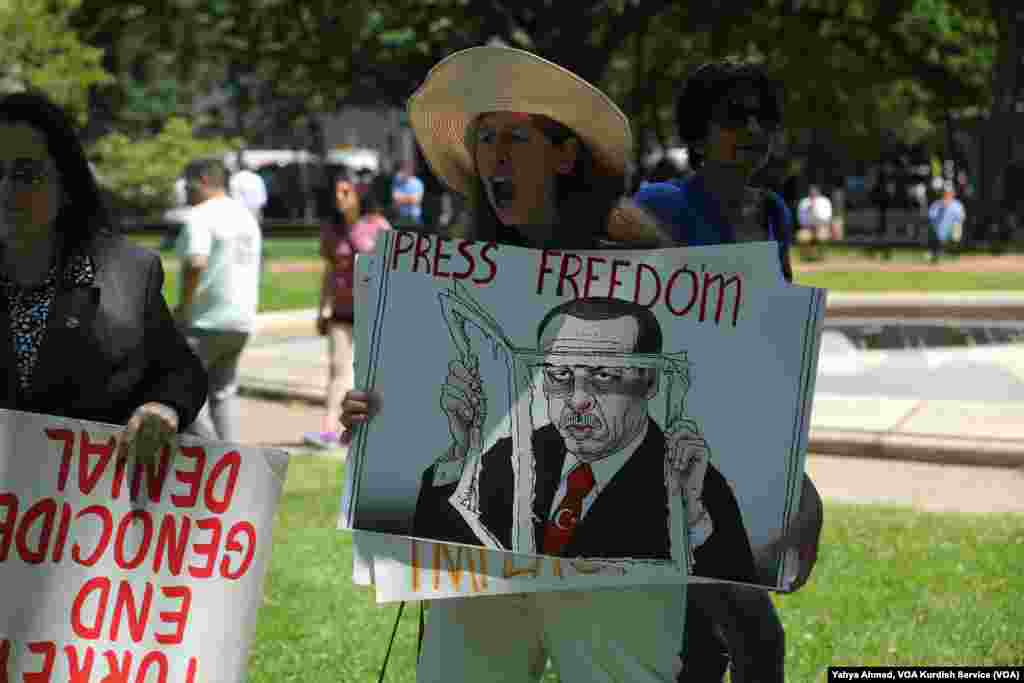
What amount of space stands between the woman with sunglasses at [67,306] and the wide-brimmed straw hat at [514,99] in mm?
683

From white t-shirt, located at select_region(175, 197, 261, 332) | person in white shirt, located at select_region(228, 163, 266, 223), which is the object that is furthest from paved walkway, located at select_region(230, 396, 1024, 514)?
person in white shirt, located at select_region(228, 163, 266, 223)

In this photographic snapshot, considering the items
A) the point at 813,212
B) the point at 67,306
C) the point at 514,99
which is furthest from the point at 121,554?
the point at 813,212

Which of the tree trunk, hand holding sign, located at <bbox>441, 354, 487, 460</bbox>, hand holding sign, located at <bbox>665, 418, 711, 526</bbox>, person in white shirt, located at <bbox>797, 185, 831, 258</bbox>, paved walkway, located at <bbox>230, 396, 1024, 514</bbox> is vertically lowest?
hand holding sign, located at <bbox>665, 418, 711, 526</bbox>

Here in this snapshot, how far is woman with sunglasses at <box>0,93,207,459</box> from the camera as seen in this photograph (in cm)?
308

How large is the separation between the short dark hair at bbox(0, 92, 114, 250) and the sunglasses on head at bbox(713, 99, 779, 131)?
135 centimetres

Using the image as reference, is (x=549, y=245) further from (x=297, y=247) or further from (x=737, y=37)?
(x=737, y=37)

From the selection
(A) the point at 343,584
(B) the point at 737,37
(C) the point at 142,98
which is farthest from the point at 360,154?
(A) the point at 343,584

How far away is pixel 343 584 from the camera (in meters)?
6.25

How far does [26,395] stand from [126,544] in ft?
1.17

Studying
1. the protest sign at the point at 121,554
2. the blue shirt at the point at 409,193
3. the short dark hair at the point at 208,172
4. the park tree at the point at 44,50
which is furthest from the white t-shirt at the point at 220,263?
the blue shirt at the point at 409,193

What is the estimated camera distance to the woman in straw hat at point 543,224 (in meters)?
2.92

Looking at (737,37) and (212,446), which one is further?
(737,37)

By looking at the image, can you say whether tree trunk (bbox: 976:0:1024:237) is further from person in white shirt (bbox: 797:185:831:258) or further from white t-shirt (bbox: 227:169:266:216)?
white t-shirt (bbox: 227:169:266:216)

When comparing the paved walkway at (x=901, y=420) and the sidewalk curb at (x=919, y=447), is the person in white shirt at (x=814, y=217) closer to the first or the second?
the paved walkway at (x=901, y=420)
